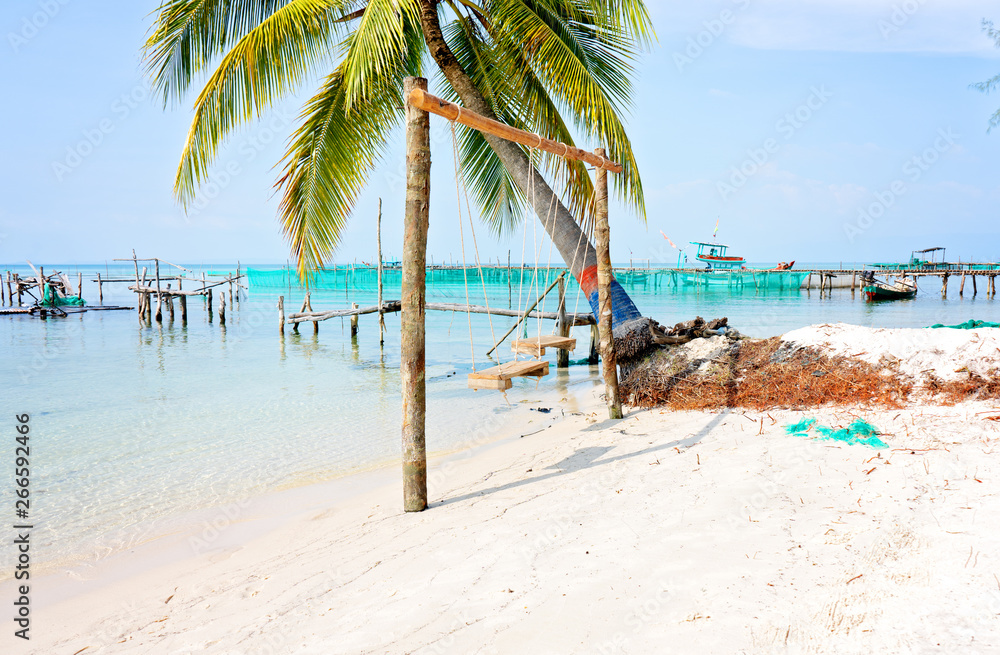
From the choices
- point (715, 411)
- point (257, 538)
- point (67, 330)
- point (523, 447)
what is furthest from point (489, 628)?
point (67, 330)

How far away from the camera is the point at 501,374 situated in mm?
5246

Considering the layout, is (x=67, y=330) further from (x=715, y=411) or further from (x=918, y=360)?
(x=918, y=360)

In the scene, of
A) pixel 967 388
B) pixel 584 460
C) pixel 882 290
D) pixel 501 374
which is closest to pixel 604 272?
pixel 501 374

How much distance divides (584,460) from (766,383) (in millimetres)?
2502

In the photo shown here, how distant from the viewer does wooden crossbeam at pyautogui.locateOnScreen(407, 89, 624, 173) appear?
4.00m

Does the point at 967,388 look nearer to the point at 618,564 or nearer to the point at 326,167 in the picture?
the point at 618,564

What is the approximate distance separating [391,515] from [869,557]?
123 inches

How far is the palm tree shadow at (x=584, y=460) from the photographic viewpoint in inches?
183

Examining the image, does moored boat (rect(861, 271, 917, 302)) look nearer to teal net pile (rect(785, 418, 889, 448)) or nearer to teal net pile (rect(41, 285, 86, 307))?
teal net pile (rect(785, 418, 889, 448))

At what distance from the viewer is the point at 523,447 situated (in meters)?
6.38

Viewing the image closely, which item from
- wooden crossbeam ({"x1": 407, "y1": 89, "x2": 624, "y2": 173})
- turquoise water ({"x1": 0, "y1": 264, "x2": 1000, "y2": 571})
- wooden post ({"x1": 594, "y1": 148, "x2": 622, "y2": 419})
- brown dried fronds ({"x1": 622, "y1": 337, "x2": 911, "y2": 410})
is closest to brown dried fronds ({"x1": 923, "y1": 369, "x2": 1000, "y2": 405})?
brown dried fronds ({"x1": 622, "y1": 337, "x2": 911, "y2": 410})

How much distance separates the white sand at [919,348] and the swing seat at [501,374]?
3367mm

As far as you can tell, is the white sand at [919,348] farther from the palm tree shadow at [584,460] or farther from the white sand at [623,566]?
the palm tree shadow at [584,460]

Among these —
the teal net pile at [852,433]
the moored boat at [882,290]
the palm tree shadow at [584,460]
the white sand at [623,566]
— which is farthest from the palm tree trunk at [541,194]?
the moored boat at [882,290]
